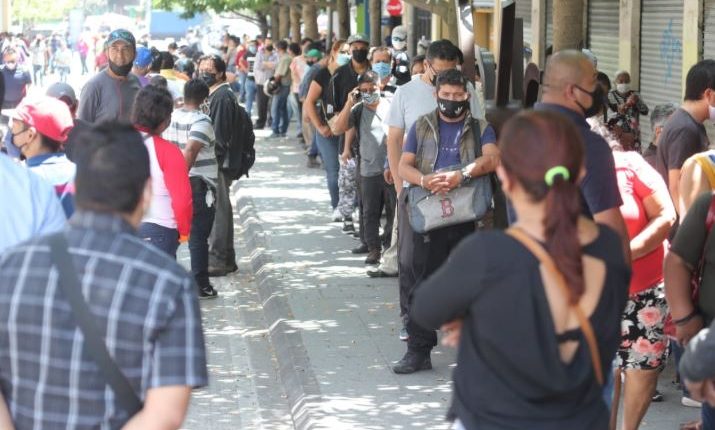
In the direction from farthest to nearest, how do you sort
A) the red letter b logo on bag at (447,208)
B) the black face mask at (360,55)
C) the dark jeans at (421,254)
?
the black face mask at (360,55)
the dark jeans at (421,254)
the red letter b logo on bag at (447,208)

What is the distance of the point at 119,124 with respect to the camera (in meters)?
3.96

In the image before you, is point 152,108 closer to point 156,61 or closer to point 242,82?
point 156,61

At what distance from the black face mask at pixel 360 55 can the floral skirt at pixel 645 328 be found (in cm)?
709

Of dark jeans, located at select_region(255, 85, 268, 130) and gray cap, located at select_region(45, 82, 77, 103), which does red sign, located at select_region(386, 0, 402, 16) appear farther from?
gray cap, located at select_region(45, 82, 77, 103)

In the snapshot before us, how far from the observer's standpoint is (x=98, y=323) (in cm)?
363

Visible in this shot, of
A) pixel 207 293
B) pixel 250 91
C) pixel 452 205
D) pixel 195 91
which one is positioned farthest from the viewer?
pixel 250 91

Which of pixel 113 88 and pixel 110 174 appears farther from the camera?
pixel 113 88

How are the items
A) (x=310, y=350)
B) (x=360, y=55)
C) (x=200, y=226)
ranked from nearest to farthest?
(x=310, y=350)
(x=200, y=226)
(x=360, y=55)

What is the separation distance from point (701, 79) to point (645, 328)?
1.26 m

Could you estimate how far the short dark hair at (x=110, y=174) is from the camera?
373cm

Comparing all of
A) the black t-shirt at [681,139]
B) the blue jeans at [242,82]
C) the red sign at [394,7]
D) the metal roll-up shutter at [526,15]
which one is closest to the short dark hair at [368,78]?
the black t-shirt at [681,139]

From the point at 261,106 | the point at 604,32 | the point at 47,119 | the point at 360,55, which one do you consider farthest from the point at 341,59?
the point at 261,106

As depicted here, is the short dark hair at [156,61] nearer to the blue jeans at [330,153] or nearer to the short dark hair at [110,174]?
the blue jeans at [330,153]

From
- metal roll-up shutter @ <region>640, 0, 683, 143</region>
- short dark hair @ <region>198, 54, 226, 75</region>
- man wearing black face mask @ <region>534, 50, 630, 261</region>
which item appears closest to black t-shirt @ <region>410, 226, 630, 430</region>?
man wearing black face mask @ <region>534, 50, 630, 261</region>
